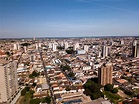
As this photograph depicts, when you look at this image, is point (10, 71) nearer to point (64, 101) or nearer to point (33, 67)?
point (64, 101)

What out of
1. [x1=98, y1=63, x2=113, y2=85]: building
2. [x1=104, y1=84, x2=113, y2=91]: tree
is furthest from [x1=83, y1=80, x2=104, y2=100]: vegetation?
[x1=98, y1=63, x2=113, y2=85]: building

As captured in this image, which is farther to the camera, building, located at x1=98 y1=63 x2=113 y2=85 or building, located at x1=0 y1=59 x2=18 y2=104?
building, located at x1=98 y1=63 x2=113 y2=85

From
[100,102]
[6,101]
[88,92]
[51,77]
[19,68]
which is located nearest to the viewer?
[100,102]

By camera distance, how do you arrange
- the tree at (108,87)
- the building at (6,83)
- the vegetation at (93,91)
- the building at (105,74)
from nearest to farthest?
the building at (6,83) < the vegetation at (93,91) < the tree at (108,87) < the building at (105,74)

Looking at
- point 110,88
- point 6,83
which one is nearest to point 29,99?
point 6,83

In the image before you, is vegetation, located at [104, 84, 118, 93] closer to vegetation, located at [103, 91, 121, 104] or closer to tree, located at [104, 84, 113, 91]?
tree, located at [104, 84, 113, 91]

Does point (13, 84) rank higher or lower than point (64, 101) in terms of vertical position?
higher

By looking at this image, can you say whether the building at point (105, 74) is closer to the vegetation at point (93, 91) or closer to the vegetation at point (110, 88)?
the vegetation at point (110, 88)

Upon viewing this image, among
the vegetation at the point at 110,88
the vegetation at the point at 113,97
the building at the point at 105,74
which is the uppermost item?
the building at the point at 105,74

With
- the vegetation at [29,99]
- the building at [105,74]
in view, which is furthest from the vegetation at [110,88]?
the vegetation at [29,99]

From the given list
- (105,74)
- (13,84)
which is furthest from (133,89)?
(13,84)

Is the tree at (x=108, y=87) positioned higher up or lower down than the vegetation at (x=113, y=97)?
higher up
